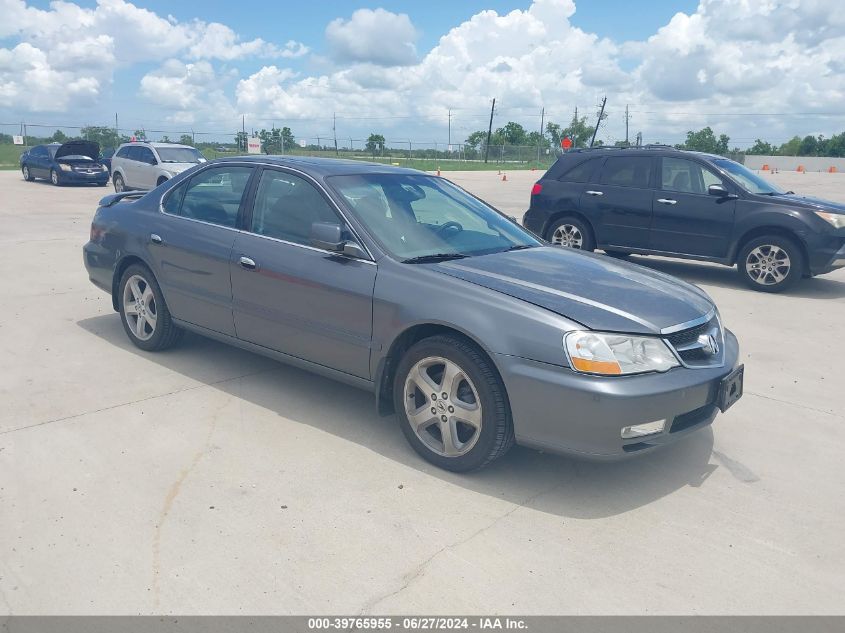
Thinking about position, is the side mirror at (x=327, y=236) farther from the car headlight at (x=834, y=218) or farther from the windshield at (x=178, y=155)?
the windshield at (x=178, y=155)

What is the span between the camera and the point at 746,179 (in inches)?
379

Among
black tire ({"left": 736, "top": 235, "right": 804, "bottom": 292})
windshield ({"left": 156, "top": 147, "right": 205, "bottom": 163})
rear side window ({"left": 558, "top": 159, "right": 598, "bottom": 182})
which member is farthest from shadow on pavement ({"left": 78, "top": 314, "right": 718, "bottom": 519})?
windshield ({"left": 156, "top": 147, "right": 205, "bottom": 163})

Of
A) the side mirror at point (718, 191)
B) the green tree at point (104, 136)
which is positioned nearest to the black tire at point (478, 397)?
the side mirror at point (718, 191)

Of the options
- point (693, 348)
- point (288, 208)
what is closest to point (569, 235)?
point (288, 208)

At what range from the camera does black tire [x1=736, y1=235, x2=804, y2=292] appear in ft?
29.3

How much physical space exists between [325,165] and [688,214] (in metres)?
6.16

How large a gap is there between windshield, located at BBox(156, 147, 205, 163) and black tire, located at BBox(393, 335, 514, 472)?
17144 mm

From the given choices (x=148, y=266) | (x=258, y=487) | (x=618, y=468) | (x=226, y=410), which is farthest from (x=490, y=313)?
(x=148, y=266)

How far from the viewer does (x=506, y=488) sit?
149 inches

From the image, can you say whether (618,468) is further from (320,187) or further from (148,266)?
(148,266)

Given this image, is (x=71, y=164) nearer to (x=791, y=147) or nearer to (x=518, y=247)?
(x=518, y=247)

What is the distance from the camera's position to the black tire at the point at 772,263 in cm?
895

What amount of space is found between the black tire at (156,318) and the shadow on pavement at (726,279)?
6.19m

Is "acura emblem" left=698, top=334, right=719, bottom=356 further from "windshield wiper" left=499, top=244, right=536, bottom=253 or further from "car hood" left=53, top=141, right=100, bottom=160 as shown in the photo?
"car hood" left=53, top=141, right=100, bottom=160
